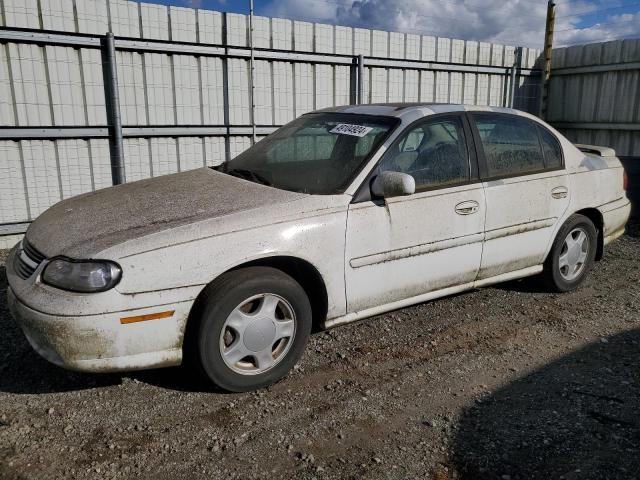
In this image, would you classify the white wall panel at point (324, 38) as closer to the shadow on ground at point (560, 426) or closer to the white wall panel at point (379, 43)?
the white wall panel at point (379, 43)

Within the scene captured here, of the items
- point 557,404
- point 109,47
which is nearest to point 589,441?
point 557,404

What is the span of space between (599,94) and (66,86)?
8.44 metres

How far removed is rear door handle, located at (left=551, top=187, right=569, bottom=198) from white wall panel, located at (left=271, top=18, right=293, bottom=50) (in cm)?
458

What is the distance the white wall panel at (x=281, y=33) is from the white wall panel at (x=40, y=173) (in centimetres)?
320

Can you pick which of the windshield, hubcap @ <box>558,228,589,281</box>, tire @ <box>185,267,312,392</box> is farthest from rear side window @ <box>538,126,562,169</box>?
tire @ <box>185,267,312,392</box>

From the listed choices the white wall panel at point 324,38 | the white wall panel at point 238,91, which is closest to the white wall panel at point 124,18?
the white wall panel at point 238,91

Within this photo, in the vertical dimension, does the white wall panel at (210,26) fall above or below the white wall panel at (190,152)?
above

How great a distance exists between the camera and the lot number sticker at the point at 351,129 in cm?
390

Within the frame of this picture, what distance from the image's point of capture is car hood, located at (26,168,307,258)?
2996mm

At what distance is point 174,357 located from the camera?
302cm

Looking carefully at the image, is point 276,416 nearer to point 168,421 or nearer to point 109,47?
point 168,421

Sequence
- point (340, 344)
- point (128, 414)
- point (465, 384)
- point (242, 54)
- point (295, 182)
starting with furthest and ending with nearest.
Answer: point (242, 54) → point (340, 344) → point (295, 182) → point (465, 384) → point (128, 414)

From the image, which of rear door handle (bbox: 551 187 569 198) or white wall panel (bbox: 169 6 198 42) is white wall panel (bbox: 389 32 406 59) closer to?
white wall panel (bbox: 169 6 198 42)

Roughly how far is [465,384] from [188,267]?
1.79 meters
